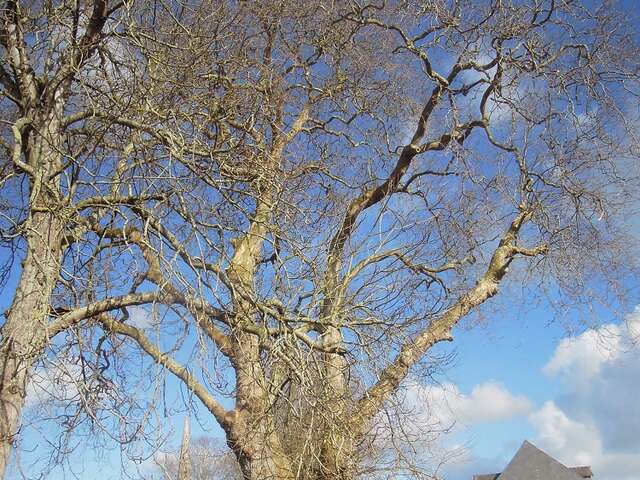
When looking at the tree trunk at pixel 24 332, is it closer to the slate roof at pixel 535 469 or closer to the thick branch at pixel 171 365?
the thick branch at pixel 171 365

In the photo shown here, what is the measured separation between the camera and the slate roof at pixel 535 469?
26312mm

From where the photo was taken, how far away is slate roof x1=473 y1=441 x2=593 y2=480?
1036 inches

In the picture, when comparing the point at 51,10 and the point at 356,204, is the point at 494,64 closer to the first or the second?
the point at 356,204

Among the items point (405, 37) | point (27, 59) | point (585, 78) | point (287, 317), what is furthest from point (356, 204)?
point (27, 59)

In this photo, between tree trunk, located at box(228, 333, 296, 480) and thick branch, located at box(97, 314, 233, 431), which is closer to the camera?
thick branch, located at box(97, 314, 233, 431)

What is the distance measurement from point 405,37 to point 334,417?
5739 millimetres

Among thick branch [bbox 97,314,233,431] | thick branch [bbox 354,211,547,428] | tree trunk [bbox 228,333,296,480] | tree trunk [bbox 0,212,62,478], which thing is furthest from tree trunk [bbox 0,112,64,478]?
thick branch [bbox 354,211,547,428]

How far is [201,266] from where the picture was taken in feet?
15.6

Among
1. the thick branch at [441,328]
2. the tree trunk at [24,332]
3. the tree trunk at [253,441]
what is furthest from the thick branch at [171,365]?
the thick branch at [441,328]

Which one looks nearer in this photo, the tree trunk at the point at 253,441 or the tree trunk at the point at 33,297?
the tree trunk at the point at 33,297

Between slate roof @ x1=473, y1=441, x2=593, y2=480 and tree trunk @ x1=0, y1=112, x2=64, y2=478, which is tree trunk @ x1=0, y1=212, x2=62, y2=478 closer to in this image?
tree trunk @ x1=0, y1=112, x2=64, y2=478

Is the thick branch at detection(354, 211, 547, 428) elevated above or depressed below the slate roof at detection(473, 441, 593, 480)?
below

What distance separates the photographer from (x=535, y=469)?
26969 mm

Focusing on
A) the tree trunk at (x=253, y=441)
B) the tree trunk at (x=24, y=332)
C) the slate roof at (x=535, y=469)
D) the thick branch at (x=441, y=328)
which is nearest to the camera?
the tree trunk at (x=24, y=332)
